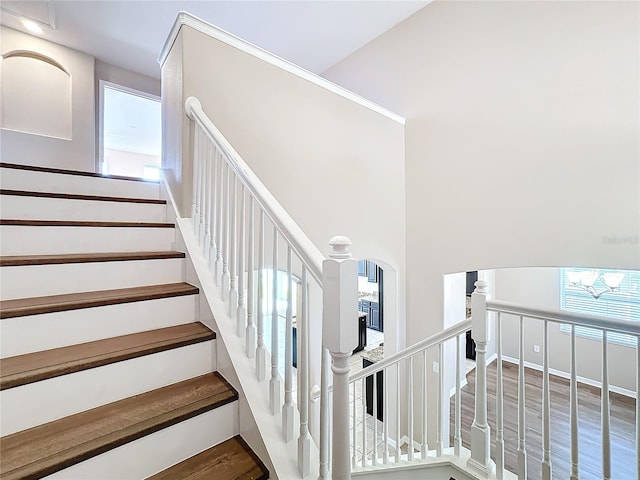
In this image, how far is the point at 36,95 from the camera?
3391mm

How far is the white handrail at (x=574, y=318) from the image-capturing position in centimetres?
117

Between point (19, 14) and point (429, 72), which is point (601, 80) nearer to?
point (429, 72)

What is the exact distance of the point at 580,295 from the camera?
5109 millimetres

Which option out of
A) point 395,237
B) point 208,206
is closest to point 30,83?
point 208,206

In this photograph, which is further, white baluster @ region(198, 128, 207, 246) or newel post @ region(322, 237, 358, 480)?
white baluster @ region(198, 128, 207, 246)

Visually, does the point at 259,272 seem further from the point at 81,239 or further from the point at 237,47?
the point at 237,47

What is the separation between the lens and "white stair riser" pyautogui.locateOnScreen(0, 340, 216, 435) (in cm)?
92

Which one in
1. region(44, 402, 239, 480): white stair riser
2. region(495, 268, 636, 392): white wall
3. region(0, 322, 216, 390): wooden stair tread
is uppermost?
region(0, 322, 216, 390): wooden stair tread

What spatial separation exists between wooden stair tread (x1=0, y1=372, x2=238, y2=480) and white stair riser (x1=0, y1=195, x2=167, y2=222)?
126 centimetres

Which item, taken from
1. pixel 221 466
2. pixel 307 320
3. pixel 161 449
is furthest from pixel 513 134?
pixel 161 449

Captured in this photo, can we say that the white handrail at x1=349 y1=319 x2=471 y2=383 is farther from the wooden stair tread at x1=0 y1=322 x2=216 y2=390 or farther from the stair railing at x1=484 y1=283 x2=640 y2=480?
the wooden stair tread at x1=0 y1=322 x2=216 y2=390

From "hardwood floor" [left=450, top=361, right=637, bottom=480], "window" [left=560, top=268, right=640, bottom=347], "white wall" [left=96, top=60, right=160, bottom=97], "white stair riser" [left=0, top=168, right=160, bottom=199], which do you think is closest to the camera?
"white stair riser" [left=0, top=168, right=160, bottom=199]

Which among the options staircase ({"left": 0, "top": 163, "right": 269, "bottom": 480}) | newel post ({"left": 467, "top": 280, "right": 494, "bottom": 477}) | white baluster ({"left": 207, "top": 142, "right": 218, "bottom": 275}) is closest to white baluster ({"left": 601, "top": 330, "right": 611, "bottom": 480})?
newel post ({"left": 467, "top": 280, "right": 494, "bottom": 477})

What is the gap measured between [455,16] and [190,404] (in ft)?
14.2
